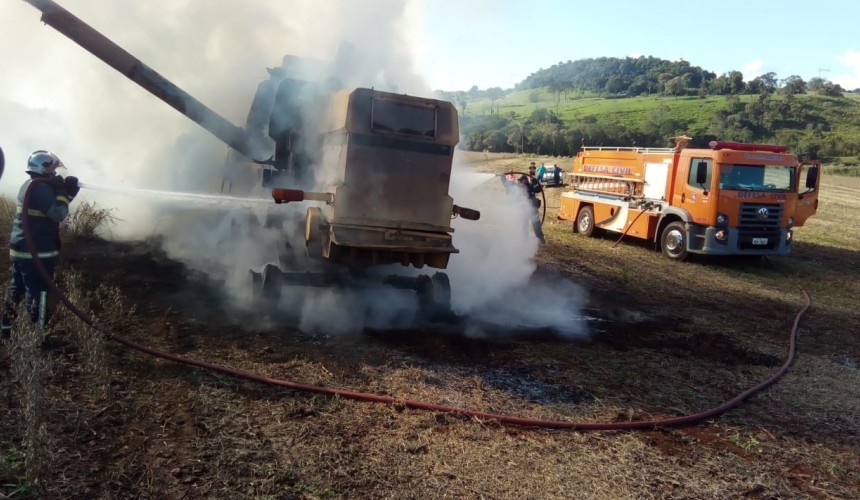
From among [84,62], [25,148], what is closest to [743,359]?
[84,62]

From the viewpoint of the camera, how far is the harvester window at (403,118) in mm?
6566

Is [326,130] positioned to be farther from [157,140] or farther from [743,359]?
[157,140]

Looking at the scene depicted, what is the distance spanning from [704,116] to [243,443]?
270 feet

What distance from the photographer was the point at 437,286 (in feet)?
23.8

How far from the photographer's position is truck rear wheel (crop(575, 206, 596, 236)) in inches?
682

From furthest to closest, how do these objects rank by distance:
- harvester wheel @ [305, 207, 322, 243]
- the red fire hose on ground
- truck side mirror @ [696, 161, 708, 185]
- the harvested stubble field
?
truck side mirror @ [696, 161, 708, 185], harvester wheel @ [305, 207, 322, 243], the red fire hose on ground, the harvested stubble field

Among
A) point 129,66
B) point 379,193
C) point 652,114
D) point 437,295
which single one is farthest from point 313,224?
point 652,114

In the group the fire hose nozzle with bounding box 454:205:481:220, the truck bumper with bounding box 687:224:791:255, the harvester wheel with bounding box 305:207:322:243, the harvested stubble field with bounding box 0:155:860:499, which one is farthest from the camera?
the truck bumper with bounding box 687:224:791:255

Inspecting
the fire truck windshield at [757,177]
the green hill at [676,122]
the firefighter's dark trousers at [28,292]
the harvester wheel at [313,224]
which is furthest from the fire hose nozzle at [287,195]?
the green hill at [676,122]

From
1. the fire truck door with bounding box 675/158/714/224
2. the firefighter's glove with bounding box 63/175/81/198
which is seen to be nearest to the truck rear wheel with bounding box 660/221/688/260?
the fire truck door with bounding box 675/158/714/224

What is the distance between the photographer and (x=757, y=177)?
532 inches

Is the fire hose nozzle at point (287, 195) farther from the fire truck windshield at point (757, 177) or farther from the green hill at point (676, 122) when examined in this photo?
the green hill at point (676, 122)

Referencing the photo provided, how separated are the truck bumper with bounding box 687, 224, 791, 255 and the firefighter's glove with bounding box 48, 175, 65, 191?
12538mm

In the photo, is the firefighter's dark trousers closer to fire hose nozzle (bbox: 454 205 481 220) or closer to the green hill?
fire hose nozzle (bbox: 454 205 481 220)
